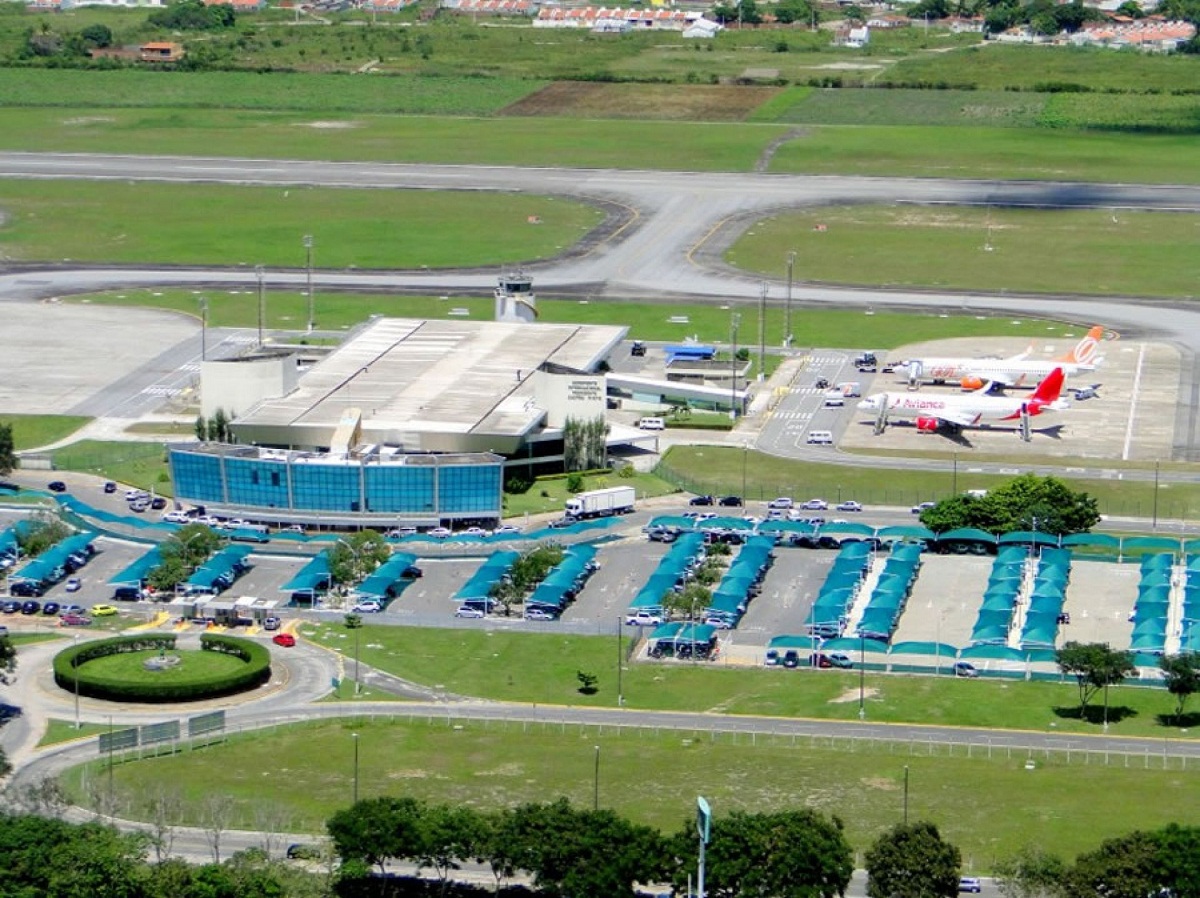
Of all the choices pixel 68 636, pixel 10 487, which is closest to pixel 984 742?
pixel 68 636

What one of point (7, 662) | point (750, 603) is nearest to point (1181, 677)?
point (750, 603)

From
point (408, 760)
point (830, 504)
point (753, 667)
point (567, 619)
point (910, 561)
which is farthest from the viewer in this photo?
point (830, 504)

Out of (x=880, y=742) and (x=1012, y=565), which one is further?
(x=1012, y=565)


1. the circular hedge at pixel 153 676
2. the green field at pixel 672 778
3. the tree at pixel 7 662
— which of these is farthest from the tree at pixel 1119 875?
the tree at pixel 7 662

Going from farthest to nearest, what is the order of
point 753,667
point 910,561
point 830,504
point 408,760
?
point 830,504 < point 910,561 < point 753,667 < point 408,760

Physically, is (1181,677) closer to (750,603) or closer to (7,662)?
(750,603)

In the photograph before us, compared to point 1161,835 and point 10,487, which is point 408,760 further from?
point 10,487
